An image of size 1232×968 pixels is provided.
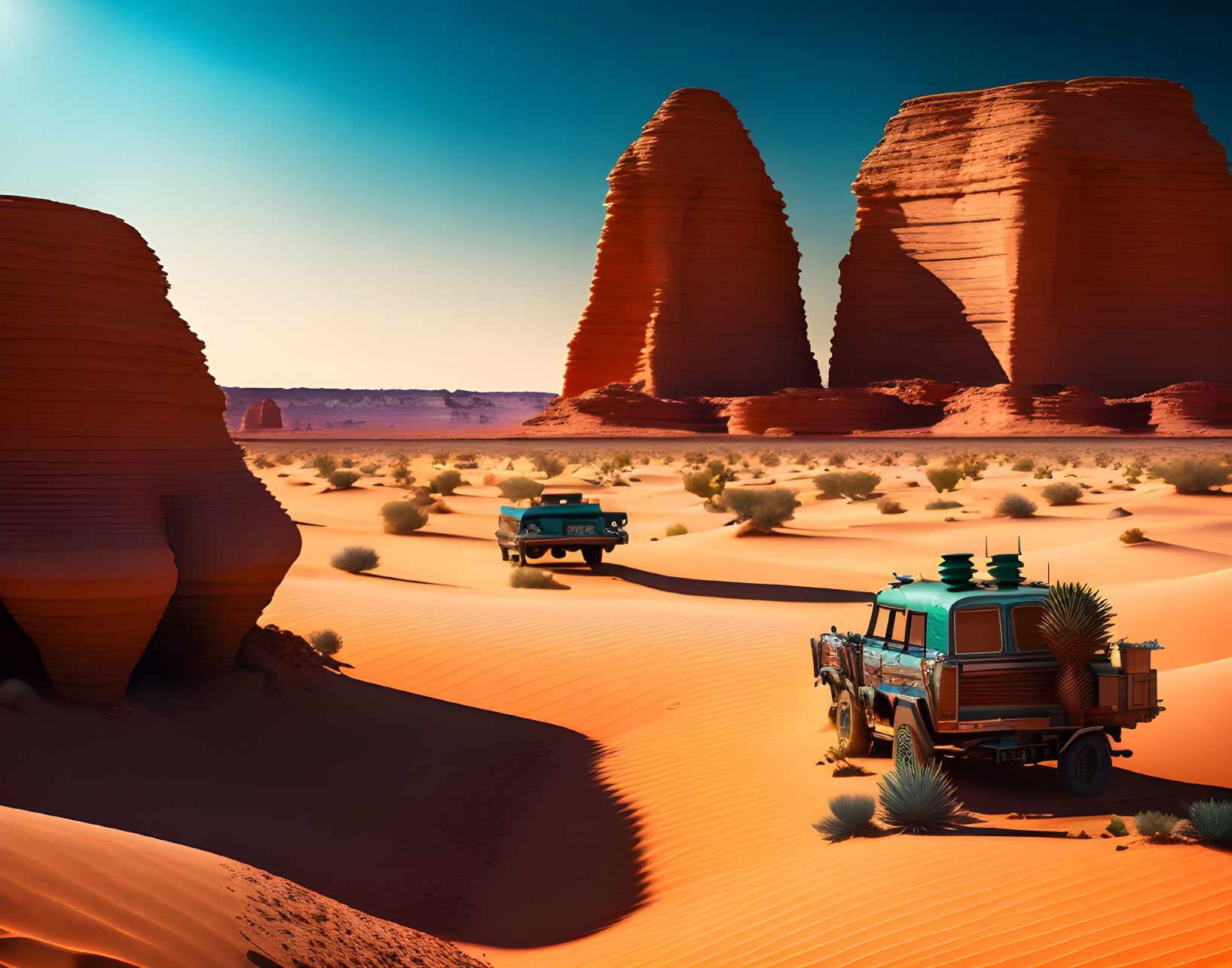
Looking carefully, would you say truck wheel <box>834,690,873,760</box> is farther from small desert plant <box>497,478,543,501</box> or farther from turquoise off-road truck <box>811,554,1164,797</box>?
small desert plant <box>497,478,543,501</box>

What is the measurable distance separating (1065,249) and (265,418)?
4099 inches

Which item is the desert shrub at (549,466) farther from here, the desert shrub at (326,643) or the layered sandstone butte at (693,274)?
the desert shrub at (326,643)

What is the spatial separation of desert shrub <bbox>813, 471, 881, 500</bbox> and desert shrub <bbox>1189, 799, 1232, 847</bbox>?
30500 mm

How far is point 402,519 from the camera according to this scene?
28.7 meters

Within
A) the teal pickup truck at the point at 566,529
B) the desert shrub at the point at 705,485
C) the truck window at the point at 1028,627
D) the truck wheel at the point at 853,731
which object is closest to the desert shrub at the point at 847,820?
the truck window at the point at 1028,627

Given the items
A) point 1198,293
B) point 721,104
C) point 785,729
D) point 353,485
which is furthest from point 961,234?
point 785,729

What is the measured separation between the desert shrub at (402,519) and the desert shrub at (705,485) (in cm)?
1099

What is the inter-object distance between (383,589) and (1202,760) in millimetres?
13676

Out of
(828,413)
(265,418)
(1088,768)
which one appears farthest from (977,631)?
(265,418)

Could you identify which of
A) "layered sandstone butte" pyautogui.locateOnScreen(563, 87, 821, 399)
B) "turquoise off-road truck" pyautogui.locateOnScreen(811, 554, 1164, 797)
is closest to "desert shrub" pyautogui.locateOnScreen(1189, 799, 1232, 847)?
"turquoise off-road truck" pyautogui.locateOnScreen(811, 554, 1164, 797)

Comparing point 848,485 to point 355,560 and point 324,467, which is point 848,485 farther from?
point 324,467

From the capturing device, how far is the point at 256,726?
9359mm

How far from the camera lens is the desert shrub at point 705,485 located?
37.1m

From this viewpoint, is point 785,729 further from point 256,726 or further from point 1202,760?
Answer: point 256,726
